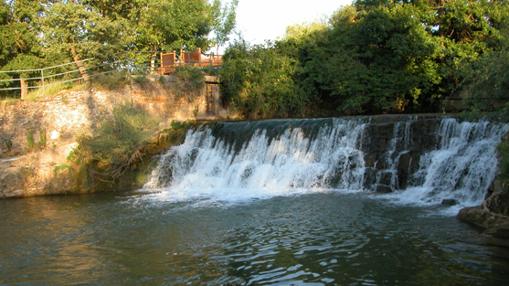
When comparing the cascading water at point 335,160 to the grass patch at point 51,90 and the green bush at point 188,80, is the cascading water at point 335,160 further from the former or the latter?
the grass patch at point 51,90

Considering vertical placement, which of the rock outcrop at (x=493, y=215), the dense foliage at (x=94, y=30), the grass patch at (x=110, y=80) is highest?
the dense foliage at (x=94, y=30)

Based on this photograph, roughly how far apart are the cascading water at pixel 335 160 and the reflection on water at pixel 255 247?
1.49 meters

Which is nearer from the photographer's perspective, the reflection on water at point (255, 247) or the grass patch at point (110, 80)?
the reflection on water at point (255, 247)

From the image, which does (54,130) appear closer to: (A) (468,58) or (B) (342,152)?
(B) (342,152)

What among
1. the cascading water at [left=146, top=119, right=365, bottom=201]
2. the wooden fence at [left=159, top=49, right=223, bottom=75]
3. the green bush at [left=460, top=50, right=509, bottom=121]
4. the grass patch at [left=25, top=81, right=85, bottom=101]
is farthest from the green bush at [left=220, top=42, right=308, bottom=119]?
the green bush at [left=460, top=50, right=509, bottom=121]

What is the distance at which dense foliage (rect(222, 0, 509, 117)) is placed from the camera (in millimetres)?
18094

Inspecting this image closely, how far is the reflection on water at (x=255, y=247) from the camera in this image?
6309mm

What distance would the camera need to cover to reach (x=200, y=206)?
37.9 feet

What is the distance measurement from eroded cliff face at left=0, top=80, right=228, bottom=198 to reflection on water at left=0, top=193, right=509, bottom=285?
423 cm

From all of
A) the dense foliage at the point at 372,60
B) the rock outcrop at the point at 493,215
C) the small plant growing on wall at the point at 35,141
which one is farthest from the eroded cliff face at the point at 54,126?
the rock outcrop at the point at 493,215

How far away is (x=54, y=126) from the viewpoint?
17188 millimetres

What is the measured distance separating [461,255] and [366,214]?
2.88 metres

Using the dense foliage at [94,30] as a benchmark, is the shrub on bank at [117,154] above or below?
below

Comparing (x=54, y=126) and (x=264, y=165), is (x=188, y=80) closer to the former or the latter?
(x=54, y=126)
